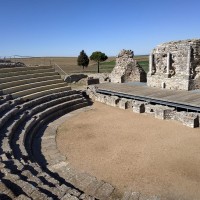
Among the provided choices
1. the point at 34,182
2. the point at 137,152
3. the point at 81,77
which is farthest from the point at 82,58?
the point at 34,182

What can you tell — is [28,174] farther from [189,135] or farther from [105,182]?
[189,135]

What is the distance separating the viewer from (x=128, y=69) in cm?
2242

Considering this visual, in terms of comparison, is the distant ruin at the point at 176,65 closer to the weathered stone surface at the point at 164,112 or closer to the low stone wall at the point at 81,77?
the weathered stone surface at the point at 164,112

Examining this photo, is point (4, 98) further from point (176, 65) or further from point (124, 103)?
point (176, 65)

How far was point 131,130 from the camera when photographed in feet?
40.7

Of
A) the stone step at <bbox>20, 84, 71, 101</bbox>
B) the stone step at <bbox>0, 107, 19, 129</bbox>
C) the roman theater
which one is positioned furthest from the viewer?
the stone step at <bbox>20, 84, 71, 101</bbox>

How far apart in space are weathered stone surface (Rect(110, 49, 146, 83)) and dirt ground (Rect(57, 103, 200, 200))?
8067 millimetres

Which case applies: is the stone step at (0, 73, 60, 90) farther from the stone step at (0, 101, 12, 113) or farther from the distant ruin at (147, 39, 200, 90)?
the distant ruin at (147, 39, 200, 90)

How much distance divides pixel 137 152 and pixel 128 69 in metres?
13.5

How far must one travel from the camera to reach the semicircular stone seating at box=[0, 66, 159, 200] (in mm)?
5996

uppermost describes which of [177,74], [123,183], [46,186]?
[177,74]

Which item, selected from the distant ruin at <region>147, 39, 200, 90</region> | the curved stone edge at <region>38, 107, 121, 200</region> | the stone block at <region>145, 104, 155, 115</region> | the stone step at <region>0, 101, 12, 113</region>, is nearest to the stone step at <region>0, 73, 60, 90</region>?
the stone step at <region>0, 101, 12, 113</region>

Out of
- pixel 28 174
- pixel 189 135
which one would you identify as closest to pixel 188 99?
pixel 189 135

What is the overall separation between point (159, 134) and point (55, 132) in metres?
5.08
